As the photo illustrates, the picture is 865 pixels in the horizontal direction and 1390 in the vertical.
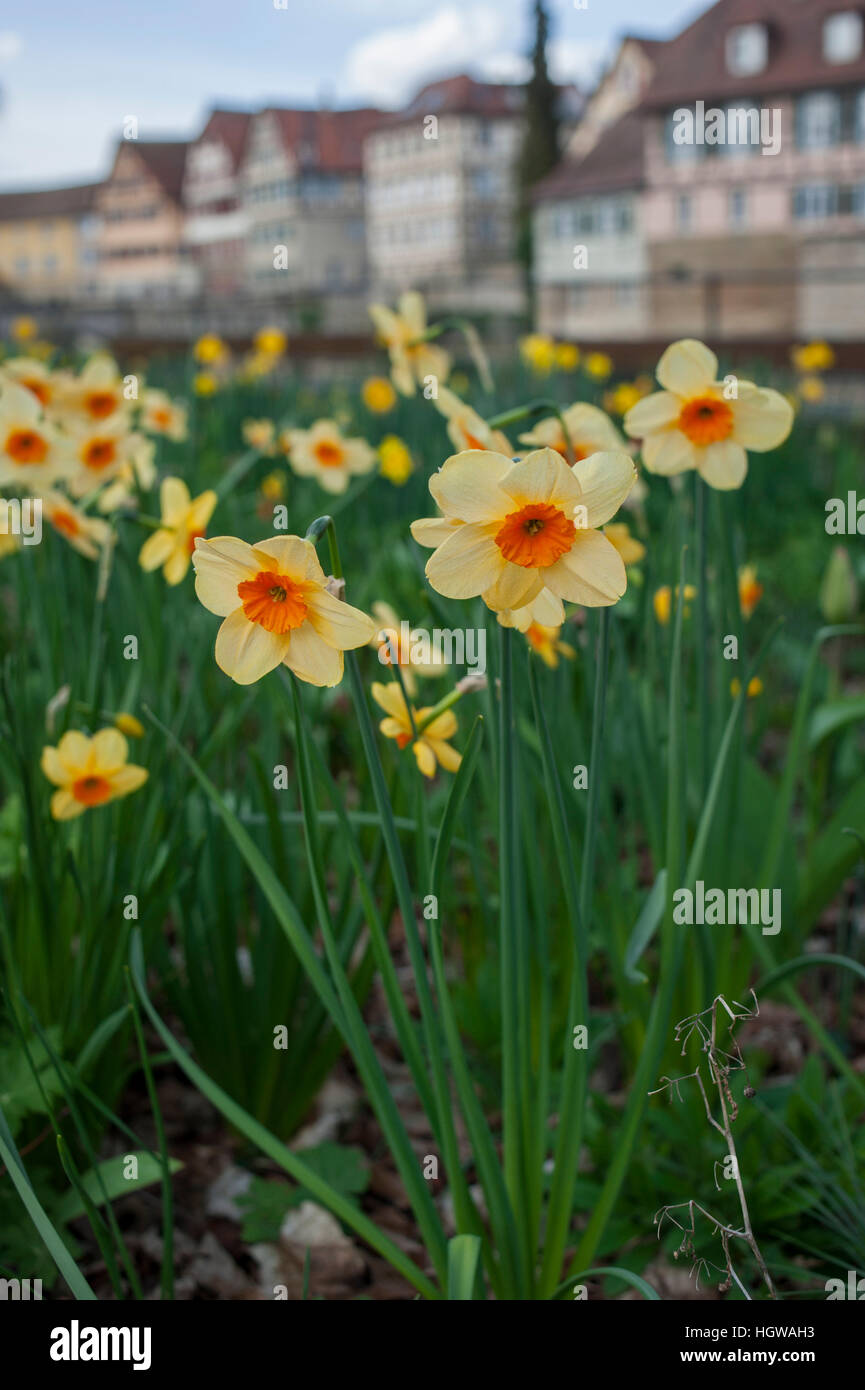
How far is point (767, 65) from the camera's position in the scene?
1065 inches

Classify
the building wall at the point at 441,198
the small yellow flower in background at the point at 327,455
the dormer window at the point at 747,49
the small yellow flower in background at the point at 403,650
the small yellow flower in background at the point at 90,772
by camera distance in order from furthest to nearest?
1. the building wall at the point at 441,198
2. the dormer window at the point at 747,49
3. the small yellow flower in background at the point at 327,455
4. the small yellow flower in background at the point at 90,772
5. the small yellow flower in background at the point at 403,650

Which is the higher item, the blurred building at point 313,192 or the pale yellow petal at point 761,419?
the blurred building at point 313,192

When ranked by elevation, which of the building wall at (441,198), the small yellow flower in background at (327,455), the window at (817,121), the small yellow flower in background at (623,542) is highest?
the building wall at (441,198)

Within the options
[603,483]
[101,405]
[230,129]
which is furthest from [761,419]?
[230,129]

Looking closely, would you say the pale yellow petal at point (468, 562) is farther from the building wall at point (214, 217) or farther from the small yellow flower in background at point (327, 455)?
the building wall at point (214, 217)

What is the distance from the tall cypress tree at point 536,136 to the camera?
3288cm

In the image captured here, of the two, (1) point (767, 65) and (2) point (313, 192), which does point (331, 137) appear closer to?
(2) point (313, 192)

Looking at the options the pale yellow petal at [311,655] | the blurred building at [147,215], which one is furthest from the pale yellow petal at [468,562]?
the blurred building at [147,215]

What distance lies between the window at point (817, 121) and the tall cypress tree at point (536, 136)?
26.0ft

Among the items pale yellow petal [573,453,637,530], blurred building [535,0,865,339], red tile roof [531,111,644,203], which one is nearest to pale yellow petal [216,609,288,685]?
pale yellow petal [573,453,637,530]

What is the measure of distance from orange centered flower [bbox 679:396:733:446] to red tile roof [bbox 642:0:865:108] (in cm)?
2865
